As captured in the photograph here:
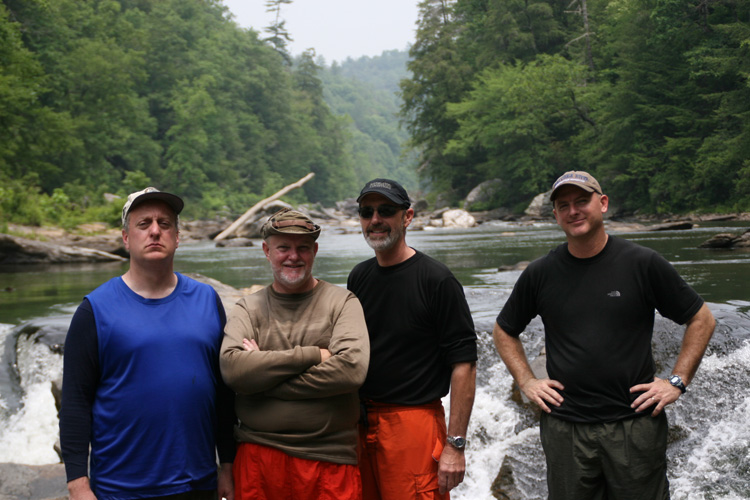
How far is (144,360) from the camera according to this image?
285 cm

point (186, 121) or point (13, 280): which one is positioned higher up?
point (186, 121)

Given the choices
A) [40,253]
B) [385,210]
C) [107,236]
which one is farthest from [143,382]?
[107,236]

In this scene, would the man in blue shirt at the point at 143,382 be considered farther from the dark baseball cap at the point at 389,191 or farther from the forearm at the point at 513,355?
the forearm at the point at 513,355

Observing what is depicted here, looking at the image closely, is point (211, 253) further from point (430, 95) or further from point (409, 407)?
point (430, 95)

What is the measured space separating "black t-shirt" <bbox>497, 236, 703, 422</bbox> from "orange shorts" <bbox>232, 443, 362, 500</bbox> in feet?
3.47

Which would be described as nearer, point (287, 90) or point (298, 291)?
point (298, 291)

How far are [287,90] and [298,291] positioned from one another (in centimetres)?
8567

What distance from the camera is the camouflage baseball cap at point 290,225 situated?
311cm

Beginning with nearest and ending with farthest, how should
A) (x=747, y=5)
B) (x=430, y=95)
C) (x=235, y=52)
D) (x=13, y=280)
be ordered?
1. (x=13, y=280)
2. (x=747, y=5)
3. (x=430, y=95)
4. (x=235, y=52)

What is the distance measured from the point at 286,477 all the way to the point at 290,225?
1.05 meters

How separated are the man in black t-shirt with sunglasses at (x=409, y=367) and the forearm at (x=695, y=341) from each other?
0.96m

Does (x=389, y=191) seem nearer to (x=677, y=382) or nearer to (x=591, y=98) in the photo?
(x=677, y=382)

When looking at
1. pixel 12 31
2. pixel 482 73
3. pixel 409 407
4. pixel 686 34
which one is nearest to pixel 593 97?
pixel 686 34

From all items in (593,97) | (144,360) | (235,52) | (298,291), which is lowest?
(144,360)
